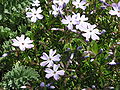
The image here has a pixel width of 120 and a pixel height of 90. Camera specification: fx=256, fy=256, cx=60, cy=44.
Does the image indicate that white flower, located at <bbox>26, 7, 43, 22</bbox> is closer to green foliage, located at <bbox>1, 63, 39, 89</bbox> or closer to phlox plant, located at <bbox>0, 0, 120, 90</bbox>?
phlox plant, located at <bbox>0, 0, 120, 90</bbox>

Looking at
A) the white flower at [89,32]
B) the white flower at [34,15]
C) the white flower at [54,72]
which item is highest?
the white flower at [34,15]

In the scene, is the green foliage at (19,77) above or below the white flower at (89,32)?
below

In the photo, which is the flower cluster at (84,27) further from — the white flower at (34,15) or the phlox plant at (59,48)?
the white flower at (34,15)

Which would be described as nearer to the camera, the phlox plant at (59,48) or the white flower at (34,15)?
the phlox plant at (59,48)

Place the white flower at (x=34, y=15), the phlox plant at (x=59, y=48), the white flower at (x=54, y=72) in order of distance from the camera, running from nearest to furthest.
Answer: the white flower at (x=54, y=72) → the phlox plant at (x=59, y=48) → the white flower at (x=34, y=15)

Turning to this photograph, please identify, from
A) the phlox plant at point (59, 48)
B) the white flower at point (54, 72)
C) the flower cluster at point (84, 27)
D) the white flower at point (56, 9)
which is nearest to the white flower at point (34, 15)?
the phlox plant at point (59, 48)

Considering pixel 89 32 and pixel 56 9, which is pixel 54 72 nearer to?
pixel 89 32

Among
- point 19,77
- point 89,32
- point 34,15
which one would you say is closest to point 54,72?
point 19,77

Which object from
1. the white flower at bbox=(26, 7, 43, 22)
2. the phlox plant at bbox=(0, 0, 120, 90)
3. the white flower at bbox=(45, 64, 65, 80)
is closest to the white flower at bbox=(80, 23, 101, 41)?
the phlox plant at bbox=(0, 0, 120, 90)
